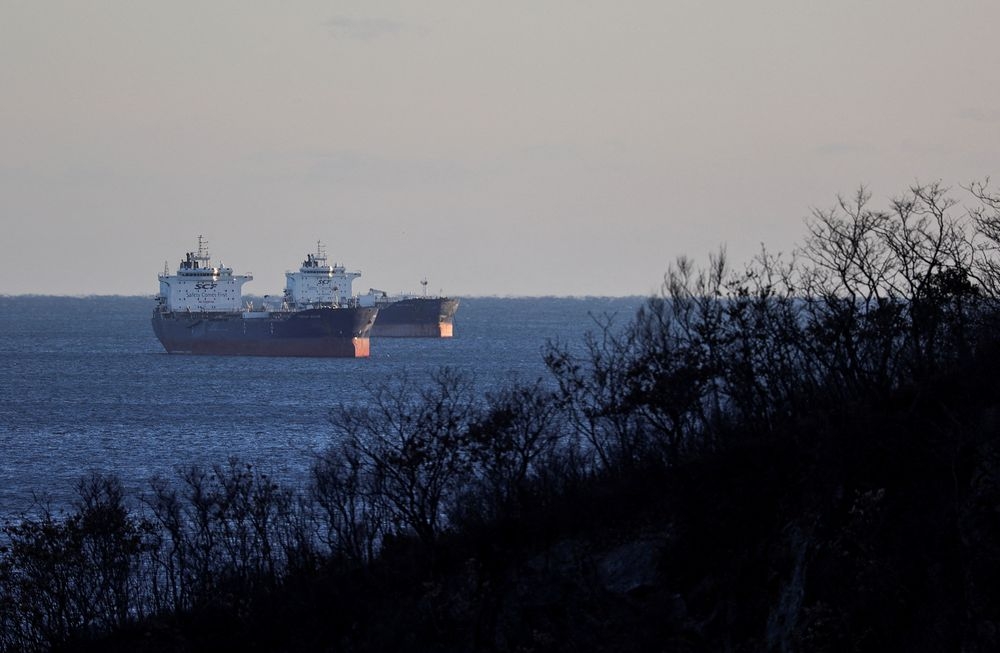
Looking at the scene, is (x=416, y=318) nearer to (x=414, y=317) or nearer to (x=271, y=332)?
(x=414, y=317)

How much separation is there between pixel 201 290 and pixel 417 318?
27.5 metres

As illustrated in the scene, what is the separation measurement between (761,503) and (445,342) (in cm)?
10960

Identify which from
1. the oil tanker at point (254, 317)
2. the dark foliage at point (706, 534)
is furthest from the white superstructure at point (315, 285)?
the dark foliage at point (706, 534)

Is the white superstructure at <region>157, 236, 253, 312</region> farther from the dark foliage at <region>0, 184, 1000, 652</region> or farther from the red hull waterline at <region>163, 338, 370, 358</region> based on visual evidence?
the dark foliage at <region>0, 184, 1000, 652</region>

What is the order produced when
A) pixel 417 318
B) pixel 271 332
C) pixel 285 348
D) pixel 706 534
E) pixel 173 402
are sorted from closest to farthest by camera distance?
pixel 706 534
pixel 173 402
pixel 285 348
pixel 271 332
pixel 417 318

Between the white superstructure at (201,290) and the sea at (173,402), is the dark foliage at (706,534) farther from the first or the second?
the white superstructure at (201,290)

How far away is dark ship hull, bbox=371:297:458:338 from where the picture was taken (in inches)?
5349

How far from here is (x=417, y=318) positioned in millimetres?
137500

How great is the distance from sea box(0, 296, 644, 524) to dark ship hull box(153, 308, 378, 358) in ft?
5.71

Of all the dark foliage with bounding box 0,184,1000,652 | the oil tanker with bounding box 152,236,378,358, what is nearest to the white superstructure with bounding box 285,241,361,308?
the oil tanker with bounding box 152,236,378,358

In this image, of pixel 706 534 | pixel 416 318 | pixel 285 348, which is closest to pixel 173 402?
pixel 285 348

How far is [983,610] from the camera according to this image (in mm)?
14297

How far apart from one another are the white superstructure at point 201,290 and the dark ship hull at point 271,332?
368 centimetres

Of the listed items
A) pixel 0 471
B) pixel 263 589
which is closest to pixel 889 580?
pixel 263 589
